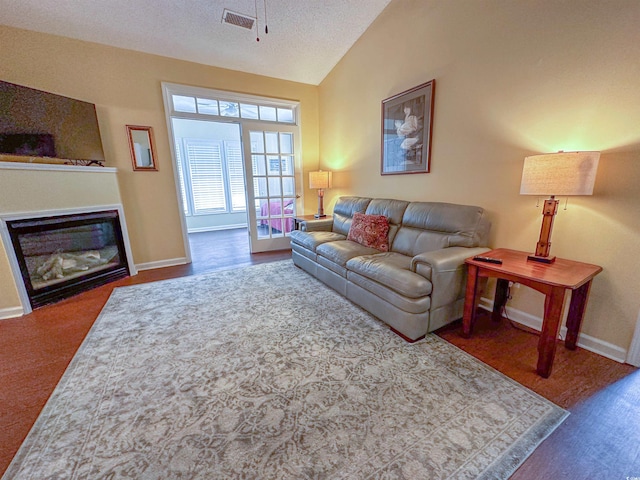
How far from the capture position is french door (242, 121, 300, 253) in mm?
4059

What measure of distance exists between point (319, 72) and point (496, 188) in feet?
10.7

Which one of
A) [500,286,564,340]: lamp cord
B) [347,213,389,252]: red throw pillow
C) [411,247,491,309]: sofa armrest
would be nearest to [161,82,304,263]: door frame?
[347,213,389,252]: red throw pillow

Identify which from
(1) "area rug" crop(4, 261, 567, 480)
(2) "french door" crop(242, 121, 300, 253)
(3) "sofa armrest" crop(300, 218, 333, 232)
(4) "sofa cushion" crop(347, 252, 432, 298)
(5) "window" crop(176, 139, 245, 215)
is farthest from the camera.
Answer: (5) "window" crop(176, 139, 245, 215)

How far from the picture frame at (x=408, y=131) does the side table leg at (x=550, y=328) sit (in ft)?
5.52

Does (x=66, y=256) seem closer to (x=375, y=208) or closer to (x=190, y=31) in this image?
(x=190, y=31)

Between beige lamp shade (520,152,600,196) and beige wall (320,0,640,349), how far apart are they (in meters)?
0.29

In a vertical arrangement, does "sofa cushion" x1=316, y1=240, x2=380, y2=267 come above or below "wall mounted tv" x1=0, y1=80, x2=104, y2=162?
below

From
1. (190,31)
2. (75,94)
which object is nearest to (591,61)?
(190,31)

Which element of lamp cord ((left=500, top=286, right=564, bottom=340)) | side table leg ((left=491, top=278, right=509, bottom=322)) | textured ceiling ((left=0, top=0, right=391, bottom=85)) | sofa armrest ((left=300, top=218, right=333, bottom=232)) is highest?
textured ceiling ((left=0, top=0, right=391, bottom=85))

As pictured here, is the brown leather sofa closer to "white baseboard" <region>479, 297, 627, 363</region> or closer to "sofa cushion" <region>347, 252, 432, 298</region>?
"sofa cushion" <region>347, 252, 432, 298</region>

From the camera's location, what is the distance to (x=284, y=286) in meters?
2.91

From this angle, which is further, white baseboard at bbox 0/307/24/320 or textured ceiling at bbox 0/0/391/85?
textured ceiling at bbox 0/0/391/85

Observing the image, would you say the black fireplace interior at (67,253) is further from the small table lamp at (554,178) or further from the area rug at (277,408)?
the small table lamp at (554,178)

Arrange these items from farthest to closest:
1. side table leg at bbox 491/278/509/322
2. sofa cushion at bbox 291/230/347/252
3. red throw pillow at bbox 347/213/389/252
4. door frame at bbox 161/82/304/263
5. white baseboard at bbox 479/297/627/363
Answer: door frame at bbox 161/82/304/263
sofa cushion at bbox 291/230/347/252
red throw pillow at bbox 347/213/389/252
side table leg at bbox 491/278/509/322
white baseboard at bbox 479/297/627/363
